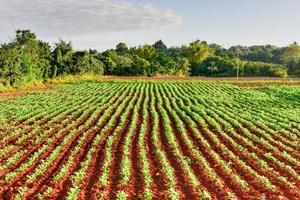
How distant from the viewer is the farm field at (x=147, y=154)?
35.4ft

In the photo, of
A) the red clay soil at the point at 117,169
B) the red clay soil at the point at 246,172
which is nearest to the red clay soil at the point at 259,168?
the red clay soil at the point at 246,172

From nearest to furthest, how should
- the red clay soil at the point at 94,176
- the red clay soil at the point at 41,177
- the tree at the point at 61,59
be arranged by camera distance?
the red clay soil at the point at 94,176 → the red clay soil at the point at 41,177 → the tree at the point at 61,59

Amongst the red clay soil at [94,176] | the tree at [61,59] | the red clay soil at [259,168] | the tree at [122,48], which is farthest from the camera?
the tree at [122,48]

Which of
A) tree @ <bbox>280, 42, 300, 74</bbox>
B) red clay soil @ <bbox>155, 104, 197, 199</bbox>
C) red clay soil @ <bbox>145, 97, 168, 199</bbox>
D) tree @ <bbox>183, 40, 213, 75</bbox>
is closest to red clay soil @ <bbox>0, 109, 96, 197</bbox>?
red clay soil @ <bbox>145, 97, 168, 199</bbox>

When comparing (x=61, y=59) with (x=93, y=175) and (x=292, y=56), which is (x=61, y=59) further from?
(x=292, y=56)

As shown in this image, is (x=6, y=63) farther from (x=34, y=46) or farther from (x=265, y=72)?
(x=265, y=72)

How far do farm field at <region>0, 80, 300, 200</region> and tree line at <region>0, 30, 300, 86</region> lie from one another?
1808 cm

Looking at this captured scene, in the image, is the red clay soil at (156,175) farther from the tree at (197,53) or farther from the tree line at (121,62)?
the tree at (197,53)

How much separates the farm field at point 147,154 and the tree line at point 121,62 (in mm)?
18078

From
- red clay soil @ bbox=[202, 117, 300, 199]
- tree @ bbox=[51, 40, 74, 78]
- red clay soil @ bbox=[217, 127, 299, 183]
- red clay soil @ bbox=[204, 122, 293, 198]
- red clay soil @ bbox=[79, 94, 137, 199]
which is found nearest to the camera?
red clay soil @ bbox=[79, 94, 137, 199]

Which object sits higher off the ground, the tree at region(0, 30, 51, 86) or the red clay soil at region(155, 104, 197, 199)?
the tree at region(0, 30, 51, 86)

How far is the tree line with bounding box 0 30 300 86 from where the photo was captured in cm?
4162

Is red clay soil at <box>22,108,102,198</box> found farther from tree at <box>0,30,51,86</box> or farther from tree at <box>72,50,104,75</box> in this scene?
tree at <box>72,50,104,75</box>

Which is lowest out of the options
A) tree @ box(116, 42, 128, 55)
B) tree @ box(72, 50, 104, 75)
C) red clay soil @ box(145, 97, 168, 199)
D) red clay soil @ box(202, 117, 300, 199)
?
red clay soil @ box(202, 117, 300, 199)
